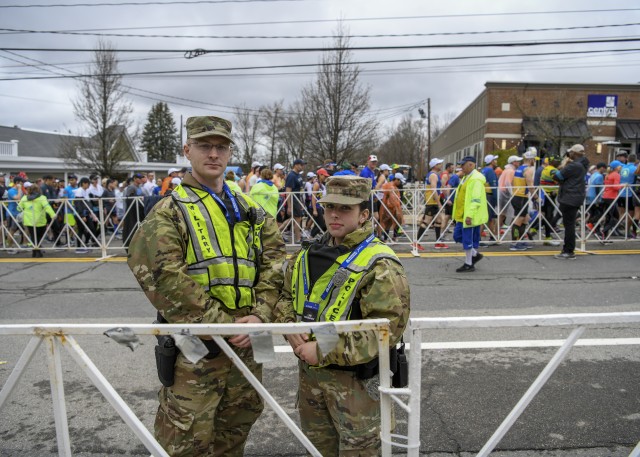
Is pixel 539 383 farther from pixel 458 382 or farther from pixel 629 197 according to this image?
pixel 629 197

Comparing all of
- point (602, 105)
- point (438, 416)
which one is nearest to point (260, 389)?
point (438, 416)

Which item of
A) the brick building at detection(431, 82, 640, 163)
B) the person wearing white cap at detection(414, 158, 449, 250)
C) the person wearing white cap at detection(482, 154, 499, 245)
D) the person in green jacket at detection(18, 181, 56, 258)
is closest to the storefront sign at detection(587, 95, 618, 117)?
the brick building at detection(431, 82, 640, 163)

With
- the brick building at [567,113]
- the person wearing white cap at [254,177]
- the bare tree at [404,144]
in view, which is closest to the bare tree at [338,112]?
the person wearing white cap at [254,177]

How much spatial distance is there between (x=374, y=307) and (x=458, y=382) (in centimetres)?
230

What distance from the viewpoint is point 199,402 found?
6.97ft

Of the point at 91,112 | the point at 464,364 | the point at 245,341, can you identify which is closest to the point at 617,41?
the point at 464,364

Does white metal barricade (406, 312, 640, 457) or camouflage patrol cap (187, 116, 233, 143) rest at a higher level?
camouflage patrol cap (187, 116, 233, 143)

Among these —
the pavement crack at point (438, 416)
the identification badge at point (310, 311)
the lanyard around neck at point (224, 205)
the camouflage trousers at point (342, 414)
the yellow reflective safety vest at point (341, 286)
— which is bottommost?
the pavement crack at point (438, 416)

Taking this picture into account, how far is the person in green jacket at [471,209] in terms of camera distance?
735 cm

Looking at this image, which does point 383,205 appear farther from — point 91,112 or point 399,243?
point 91,112

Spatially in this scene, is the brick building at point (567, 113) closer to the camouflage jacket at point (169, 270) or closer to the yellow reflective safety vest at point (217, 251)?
the yellow reflective safety vest at point (217, 251)

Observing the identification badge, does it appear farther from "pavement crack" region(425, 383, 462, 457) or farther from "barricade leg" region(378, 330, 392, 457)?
"pavement crack" region(425, 383, 462, 457)

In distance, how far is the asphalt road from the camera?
3055 mm

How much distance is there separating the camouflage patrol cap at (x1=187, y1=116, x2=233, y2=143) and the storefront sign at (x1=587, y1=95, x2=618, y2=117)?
4043cm
